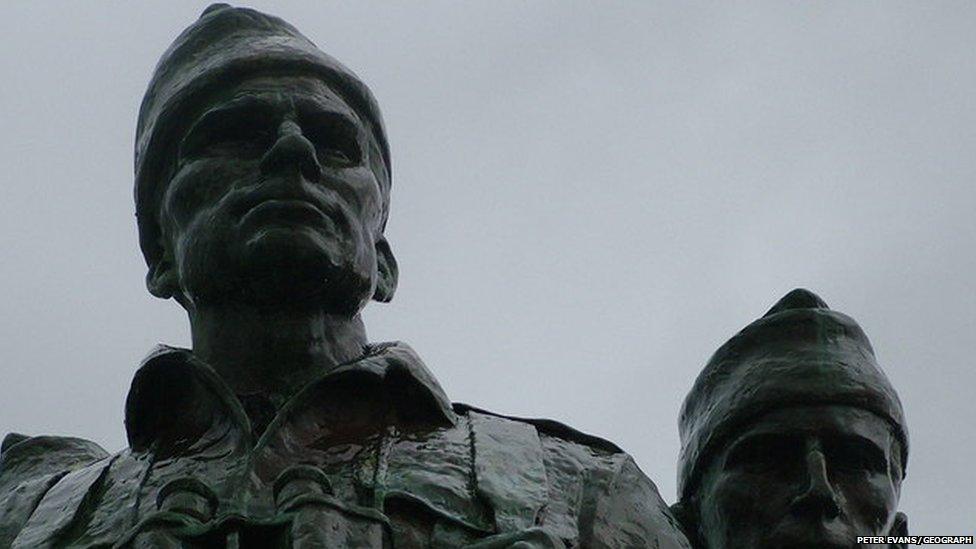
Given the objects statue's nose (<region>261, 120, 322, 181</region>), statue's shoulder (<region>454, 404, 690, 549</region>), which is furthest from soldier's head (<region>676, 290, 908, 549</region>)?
statue's nose (<region>261, 120, 322, 181</region>)

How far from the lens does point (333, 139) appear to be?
1122 cm

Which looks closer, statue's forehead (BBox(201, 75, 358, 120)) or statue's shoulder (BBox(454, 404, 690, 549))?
statue's shoulder (BBox(454, 404, 690, 549))

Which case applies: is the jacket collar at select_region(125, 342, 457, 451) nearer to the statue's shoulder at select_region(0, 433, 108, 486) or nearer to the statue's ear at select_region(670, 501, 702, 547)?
the statue's shoulder at select_region(0, 433, 108, 486)

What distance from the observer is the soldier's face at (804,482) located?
9688 millimetres

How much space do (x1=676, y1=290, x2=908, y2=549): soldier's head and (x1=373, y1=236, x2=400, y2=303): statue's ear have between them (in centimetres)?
166

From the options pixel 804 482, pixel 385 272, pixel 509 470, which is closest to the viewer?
pixel 804 482

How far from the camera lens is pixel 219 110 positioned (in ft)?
36.6

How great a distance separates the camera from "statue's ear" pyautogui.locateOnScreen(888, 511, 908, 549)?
397 inches

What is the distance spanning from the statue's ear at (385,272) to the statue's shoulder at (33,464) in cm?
117

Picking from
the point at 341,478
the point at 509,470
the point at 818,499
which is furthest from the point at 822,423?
the point at 341,478

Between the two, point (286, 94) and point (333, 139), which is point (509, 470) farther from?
point (286, 94)

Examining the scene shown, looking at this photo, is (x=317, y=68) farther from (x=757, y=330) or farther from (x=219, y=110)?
(x=757, y=330)

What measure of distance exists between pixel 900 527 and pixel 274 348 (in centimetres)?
217

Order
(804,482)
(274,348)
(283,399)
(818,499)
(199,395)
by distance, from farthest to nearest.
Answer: (274,348)
(283,399)
(199,395)
(804,482)
(818,499)
